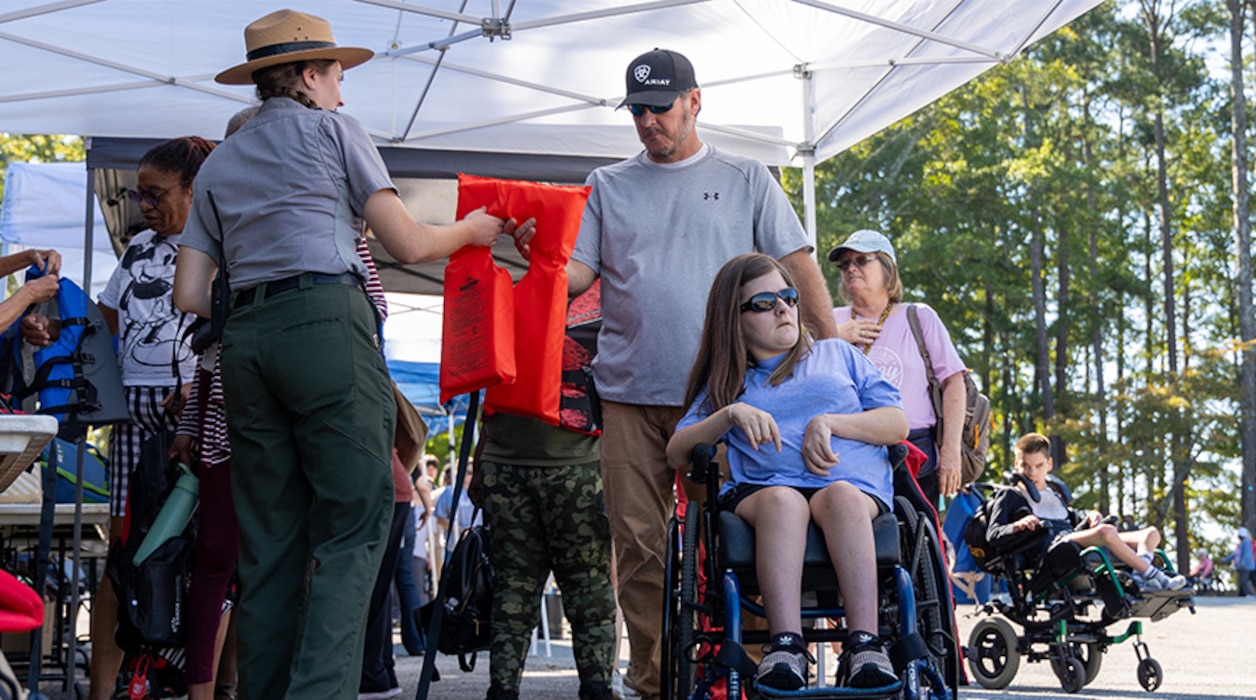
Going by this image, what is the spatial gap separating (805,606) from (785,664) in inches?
20.6

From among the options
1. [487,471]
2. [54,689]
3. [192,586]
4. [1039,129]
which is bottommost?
[54,689]

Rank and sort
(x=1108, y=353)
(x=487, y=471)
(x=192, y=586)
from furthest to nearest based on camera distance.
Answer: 1. (x=1108, y=353)
2. (x=487, y=471)
3. (x=192, y=586)

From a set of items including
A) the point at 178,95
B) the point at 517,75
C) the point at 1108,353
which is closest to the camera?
the point at 178,95

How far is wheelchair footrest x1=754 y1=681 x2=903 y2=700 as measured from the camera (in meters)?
3.39

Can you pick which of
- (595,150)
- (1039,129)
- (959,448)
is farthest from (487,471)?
(1039,129)

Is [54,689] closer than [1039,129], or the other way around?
[54,689]

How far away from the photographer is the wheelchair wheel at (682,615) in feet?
12.0

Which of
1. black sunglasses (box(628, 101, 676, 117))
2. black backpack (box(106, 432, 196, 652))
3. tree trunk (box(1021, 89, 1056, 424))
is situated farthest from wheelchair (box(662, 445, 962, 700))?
tree trunk (box(1021, 89, 1056, 424))

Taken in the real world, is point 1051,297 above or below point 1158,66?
below

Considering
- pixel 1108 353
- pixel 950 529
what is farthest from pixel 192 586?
pixel 1108 353

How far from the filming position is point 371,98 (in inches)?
302

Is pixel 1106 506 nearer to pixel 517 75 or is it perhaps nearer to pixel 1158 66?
pixel 1158 66

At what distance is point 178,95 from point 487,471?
305 centimetres

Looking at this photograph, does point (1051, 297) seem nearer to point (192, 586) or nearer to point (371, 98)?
point (371, 98)
